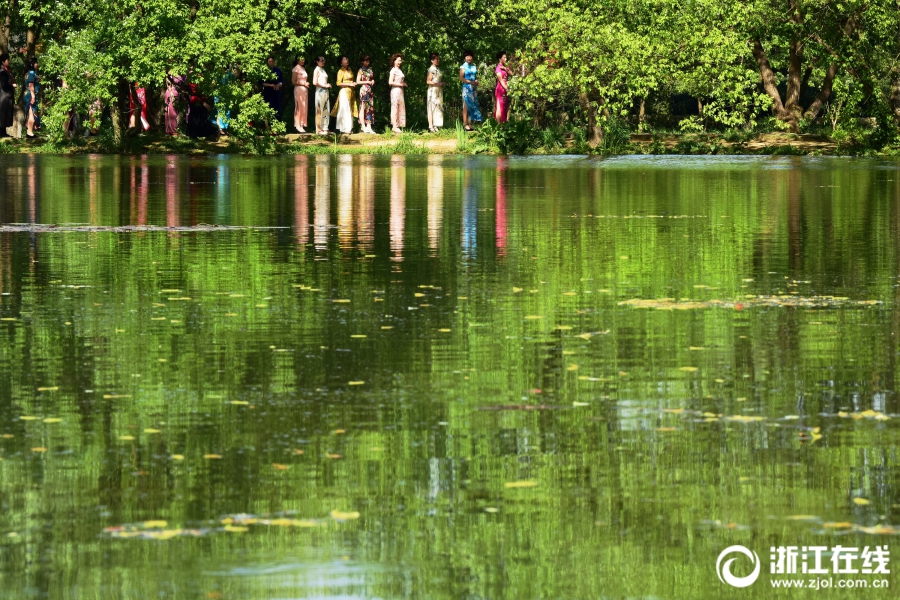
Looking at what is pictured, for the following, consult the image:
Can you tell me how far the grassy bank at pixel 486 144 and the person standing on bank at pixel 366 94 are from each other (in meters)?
0.86

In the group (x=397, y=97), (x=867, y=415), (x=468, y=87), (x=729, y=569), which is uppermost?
(x=468, y=87)

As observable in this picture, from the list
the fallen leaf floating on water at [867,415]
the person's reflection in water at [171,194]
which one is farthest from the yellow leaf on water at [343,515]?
the person's reflection in water at [171,194]

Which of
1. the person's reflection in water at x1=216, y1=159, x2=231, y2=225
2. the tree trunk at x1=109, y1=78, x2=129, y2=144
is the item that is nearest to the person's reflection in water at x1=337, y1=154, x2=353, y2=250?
the person's reflection in water at x1=216, y1=159, x2=231, y2=225

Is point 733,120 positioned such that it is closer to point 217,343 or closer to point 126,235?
point 126,235

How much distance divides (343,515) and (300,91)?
3717 centimetres

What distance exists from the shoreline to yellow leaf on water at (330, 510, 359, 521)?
33.2 meters

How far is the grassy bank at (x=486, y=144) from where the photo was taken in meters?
39.5

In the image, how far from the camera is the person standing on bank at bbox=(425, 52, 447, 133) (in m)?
42.1

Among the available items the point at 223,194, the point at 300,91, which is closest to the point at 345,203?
the point at 223,194

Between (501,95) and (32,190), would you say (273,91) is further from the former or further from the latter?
(32,190)

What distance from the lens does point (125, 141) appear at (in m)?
41.6

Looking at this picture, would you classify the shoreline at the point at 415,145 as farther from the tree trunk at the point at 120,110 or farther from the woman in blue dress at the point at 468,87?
the woman in blue dress at the point at 468,87

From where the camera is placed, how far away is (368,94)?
1670 inches

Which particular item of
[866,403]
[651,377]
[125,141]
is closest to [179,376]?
[651,377]
